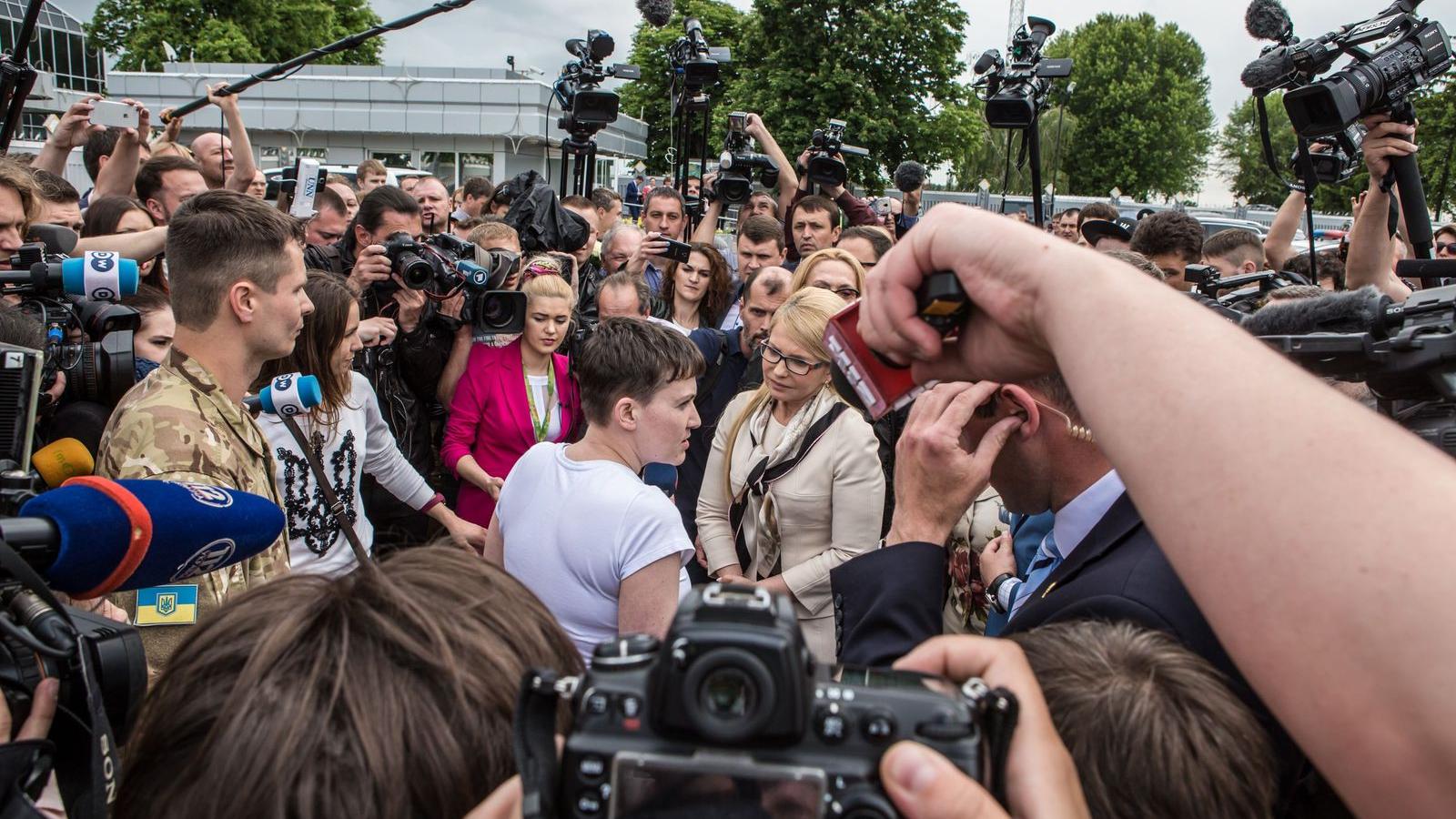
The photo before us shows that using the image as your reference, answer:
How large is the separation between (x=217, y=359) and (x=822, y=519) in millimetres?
1987

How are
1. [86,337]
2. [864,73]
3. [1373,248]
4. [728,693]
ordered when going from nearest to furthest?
[728,693], [86,337], [1373,248], [864,73]

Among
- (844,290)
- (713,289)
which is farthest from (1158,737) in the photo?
(713,289)

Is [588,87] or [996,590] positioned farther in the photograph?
[588,87]

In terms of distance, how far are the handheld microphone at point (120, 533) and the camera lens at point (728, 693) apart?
2.79ft

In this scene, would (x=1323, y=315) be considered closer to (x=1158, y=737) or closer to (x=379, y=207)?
(x=1158, y=737)

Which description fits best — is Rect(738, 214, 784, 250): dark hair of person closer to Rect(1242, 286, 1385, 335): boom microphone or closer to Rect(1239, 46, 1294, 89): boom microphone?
Rect(1239, 46, 1294, 89): boom microphone

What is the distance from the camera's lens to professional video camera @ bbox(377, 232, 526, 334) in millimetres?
4504

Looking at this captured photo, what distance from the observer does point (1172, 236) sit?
6.08 metres

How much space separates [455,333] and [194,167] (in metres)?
2.35

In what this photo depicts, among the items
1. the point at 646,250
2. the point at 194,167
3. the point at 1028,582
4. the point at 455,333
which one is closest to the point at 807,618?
the point at 1028,582

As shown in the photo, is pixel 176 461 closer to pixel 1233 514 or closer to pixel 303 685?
pixel 303 685

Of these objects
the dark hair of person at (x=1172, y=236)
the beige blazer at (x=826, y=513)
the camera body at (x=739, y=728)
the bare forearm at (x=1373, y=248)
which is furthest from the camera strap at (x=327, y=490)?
the dark hair of person at (x=1172, y=236)

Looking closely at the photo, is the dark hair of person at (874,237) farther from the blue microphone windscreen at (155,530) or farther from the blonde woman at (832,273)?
the blue microphone windscreen at (155,530)

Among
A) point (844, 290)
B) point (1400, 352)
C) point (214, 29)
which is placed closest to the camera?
point (1400, 352)
